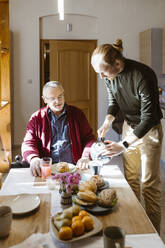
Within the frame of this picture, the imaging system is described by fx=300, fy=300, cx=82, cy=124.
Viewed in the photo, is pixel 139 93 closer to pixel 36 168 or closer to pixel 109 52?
pixel 109 52

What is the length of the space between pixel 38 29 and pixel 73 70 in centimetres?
97

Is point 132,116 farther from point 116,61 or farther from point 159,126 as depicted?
point 116,61

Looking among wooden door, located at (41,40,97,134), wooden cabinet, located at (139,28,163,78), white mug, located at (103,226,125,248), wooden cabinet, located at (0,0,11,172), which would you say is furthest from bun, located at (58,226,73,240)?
wooden door, located at (41,40,97,134)

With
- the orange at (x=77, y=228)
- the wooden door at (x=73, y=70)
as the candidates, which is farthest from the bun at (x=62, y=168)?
the wooden door at (x=73, y=70)

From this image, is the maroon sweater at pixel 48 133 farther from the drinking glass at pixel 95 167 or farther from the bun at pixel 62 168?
the drinking glass at pixel 95 167

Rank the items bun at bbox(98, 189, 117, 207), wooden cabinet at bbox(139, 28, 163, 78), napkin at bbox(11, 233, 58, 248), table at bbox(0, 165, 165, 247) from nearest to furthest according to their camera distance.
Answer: napkin at bbox(11, 233, 58, 248), table at bbox(0, 165, 165, 247), bun at bbox(98, 189, 117, 207), wooden cabinet at bbox(139, 28, 163, 78)

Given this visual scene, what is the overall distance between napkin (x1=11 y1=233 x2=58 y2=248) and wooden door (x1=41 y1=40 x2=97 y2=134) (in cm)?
454

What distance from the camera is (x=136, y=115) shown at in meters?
2.20

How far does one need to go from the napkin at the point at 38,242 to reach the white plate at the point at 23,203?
19 cm

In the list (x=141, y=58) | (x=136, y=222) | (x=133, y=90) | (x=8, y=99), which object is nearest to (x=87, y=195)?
(x=136, y=222)

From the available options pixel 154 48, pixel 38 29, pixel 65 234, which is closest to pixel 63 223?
pixel 65 234

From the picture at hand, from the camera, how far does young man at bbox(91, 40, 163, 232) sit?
1.94 meters

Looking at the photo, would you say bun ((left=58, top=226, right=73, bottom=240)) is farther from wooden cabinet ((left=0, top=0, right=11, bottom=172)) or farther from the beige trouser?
wooden cabinet ((left=0, top=0, right=11, bottom=172))

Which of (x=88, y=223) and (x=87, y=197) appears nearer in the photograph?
(x=88, y=223)
